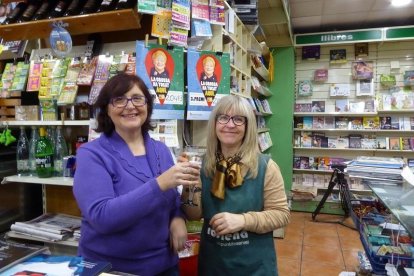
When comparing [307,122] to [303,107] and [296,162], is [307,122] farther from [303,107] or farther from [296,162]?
[296,162]

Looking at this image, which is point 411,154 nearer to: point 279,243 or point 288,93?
point 288,93

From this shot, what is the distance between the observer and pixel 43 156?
2.30 meters

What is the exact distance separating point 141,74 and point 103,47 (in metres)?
0.69

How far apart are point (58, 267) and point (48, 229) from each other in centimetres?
156

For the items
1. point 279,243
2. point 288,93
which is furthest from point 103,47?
point 288,93

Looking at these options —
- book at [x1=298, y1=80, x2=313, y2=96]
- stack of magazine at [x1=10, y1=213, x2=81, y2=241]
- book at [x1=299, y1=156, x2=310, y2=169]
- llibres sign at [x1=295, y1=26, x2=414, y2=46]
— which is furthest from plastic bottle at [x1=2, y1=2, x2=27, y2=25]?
book at [x1=299, y1=156, x2=310, y2=169]

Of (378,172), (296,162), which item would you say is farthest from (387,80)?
(378,172)

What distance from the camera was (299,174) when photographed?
638 centimetres

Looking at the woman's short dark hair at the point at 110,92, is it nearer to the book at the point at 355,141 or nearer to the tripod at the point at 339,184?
the tripod at the point at 339,184

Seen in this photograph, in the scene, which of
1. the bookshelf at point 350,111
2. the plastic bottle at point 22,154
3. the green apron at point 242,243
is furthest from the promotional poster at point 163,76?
the bookshelf at point 350,111

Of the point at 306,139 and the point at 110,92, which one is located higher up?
the point at 110,92

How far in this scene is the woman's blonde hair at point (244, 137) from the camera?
4.90 ft

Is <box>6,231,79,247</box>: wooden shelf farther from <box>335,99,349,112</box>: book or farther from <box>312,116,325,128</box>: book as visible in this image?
<box>335,99,349,112</box>: book

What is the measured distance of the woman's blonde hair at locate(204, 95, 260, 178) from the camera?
1.49 metres
